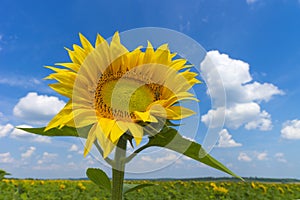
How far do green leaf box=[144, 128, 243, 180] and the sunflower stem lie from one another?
0.32ft

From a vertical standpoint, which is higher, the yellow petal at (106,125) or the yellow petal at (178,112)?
the yellow petal at (178,112)

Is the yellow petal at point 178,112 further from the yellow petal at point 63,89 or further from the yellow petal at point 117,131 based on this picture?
the yellow petal at point 63,89

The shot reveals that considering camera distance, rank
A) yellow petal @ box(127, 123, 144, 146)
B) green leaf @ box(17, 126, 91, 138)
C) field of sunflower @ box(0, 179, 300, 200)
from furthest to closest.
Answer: field of sunflower @ box(0, 179, 300, 200), green leaf @ box(17, 126, 91, 138), yellow petal @ box(127, 123, 144, 146)

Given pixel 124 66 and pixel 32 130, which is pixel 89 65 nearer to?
pixel 124 66

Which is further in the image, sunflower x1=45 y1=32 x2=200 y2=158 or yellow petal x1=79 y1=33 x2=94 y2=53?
yellow petal x1=79 y1=33 x2=94 y2=53

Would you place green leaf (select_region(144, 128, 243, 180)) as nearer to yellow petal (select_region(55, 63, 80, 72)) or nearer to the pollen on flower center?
the pollen on flower center

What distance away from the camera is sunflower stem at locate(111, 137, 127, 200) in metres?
0.93

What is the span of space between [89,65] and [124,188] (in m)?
0.40

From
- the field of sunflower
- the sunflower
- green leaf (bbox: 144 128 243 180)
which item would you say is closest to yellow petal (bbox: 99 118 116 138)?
the sunflower

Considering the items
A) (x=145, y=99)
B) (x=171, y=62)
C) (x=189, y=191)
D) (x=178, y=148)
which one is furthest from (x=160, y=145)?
(x=189, y=191)

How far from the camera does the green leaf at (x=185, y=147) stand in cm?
89

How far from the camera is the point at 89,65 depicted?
107cm

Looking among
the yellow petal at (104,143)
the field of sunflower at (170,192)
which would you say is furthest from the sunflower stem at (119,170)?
the field of sunflower at (170,192)

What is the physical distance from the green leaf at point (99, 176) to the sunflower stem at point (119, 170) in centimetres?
4
